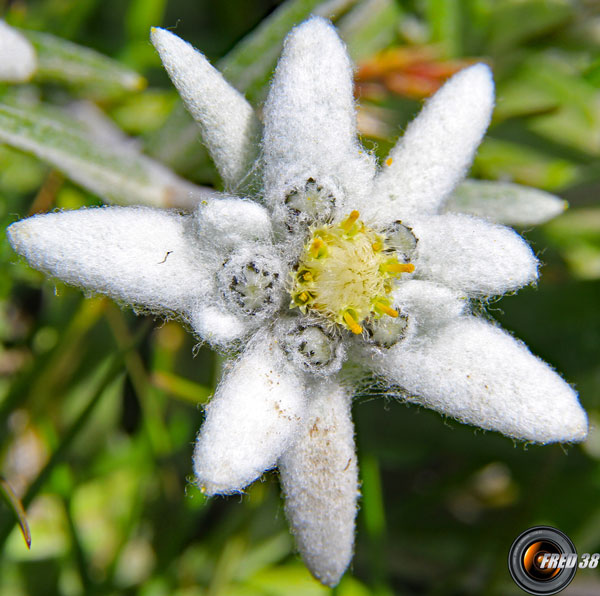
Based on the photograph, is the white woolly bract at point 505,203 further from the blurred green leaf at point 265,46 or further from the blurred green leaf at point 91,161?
the blurred green leaf at point 91,161

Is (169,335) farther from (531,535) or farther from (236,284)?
(531,535)

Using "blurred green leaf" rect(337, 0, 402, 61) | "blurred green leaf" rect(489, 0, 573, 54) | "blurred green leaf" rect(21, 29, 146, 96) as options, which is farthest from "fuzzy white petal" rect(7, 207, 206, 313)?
"blurred green leaf" rect(489, 0, 573, 54)

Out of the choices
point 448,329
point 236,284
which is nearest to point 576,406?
point 448,329

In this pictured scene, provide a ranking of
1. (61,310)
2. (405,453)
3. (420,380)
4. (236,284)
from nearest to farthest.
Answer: (236,284), (420,380), (61,310), (405,453)

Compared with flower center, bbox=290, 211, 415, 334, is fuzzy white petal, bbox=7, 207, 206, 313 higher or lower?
higher

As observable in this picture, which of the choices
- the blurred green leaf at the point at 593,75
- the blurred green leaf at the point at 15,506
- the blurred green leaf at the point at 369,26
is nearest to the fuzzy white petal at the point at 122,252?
the blurred green leaf at the point at 15,506

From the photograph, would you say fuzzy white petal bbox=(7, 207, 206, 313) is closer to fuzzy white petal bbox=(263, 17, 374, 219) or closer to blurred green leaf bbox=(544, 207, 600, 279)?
fuzzy white petal bbox=(263, 17, 374, 219)

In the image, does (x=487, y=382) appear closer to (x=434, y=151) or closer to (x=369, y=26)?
(x=434, y=151)
